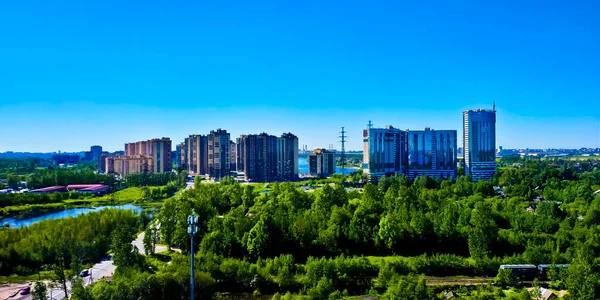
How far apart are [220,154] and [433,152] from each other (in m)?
20.7

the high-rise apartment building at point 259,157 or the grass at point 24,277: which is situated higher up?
the high-rise apartment building at point 259,157

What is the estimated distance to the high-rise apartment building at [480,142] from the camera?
3600 cm

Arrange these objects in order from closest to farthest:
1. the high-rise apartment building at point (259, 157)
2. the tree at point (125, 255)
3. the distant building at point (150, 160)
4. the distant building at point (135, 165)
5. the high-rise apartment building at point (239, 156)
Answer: the tree at point (125, 255) < the high-rise apartment building at point (259, 157) < the high-rise apartment building at point (239, 156) < the distant building at point (135, 165) < the distant building at point (150, 160)

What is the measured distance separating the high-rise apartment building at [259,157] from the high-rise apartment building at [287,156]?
1.05m

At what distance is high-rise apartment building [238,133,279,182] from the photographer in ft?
140

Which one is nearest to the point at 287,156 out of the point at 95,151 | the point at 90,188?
the point at 90,188

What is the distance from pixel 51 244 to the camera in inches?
553

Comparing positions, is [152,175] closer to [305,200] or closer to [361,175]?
[361,175]

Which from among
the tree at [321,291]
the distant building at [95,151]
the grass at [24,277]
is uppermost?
the distant building at [95,151]

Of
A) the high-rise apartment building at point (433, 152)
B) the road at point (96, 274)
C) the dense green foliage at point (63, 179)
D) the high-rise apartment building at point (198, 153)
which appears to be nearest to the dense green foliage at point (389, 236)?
the road at point (96, 274)

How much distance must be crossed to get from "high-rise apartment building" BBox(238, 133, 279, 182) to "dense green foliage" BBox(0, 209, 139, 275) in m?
26.5

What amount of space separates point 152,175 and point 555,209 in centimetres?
3385

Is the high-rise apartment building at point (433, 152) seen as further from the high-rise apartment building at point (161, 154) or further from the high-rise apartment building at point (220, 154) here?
the high-rise apartment building at point (161, 154)

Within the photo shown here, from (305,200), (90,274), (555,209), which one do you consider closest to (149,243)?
(90,274)
